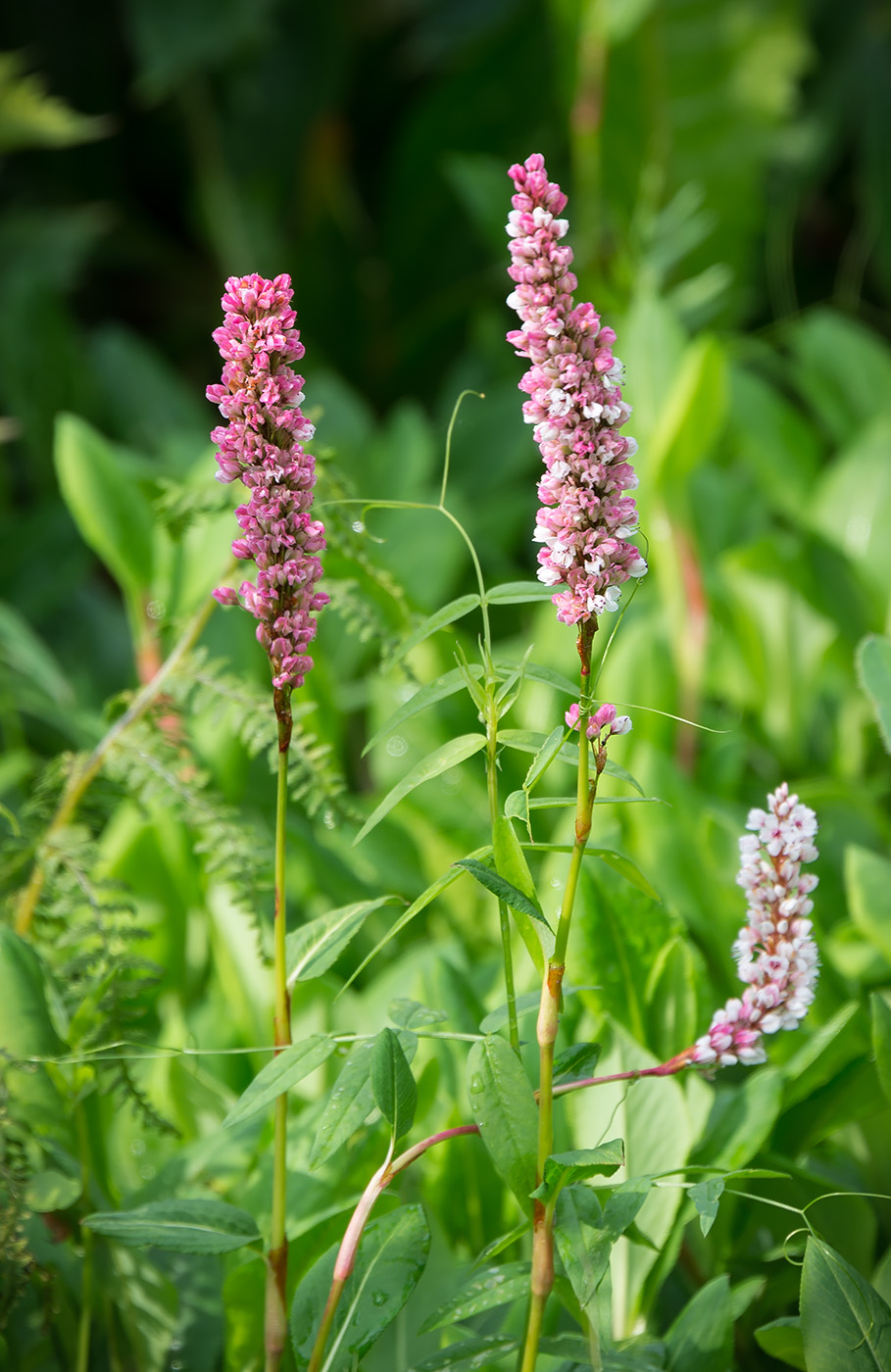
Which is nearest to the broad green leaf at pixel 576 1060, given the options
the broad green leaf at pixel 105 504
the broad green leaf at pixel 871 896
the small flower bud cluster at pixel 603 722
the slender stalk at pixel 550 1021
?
the slender stalk at pixel 550 1021

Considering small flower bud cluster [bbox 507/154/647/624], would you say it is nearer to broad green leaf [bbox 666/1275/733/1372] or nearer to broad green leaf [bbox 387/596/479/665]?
broad green leaf [bbox 387/596/479/665]

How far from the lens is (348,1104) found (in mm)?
411

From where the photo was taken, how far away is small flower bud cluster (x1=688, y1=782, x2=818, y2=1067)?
0.40 m

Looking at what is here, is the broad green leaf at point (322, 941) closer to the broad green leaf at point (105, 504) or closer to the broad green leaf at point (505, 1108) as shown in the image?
the broad green leaf at point (505, 1108)

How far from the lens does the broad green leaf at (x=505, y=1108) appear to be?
398mm

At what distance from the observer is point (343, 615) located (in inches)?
21.8

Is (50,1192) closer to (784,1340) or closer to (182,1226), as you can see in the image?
(182,1226)

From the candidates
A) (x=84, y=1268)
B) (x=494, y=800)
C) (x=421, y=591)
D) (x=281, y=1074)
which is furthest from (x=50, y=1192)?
(x=421, y=591)

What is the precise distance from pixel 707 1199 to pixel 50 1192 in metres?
0.27

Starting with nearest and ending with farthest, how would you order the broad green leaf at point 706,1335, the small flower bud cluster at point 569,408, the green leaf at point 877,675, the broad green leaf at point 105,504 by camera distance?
1. the small flower bud cluster at point 569,408
2. the broad green leaf at point 706,1335
3. the green leaf at point 877,675
4. the broad green leaf at point 105,504

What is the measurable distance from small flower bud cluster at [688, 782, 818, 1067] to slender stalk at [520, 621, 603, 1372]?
5cm

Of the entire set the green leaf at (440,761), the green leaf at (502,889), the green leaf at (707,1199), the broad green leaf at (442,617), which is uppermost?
the broad green leaf at (442,617)

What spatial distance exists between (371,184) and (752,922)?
1988 mm

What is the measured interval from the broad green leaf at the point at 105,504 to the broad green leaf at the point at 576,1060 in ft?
1.53
